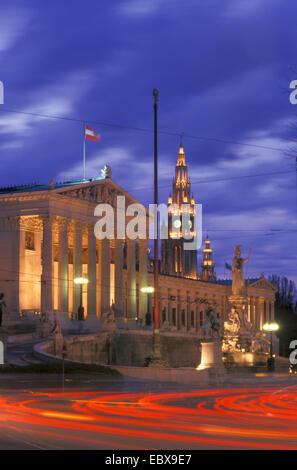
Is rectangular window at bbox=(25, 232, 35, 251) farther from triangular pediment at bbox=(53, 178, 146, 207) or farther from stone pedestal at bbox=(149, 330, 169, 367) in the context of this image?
stone pedestal at bbox=(149, 330, 169, 367)

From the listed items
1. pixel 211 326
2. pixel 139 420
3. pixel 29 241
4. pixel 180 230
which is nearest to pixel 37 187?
pixel 29 241

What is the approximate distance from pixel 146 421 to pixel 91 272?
65767 millimetres

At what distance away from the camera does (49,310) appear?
77375mm

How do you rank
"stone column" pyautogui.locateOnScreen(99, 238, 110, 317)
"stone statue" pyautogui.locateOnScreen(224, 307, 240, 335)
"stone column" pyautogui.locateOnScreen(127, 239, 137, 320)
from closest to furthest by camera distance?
"stone statue" pyautogui.locateOnScreen(224, 307, 240, 335) → "stone column" pyautogui.locateOnScreen(99, 238, 110, 317) → "stone column" pyautogui.locateOnScreen(127, 239, 137, 320)

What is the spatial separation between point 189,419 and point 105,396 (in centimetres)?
1027

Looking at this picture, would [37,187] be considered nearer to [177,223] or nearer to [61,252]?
[61,252]

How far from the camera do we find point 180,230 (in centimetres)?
19638

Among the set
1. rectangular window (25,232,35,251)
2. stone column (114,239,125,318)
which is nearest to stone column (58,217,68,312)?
rectangular window (25,232,35,251)

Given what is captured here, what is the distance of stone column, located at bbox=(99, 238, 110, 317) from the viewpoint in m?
88.6

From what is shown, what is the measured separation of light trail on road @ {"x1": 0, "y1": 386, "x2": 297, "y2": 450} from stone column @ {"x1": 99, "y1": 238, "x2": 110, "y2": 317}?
186 feet

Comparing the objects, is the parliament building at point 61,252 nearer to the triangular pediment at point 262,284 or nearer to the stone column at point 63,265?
the stone column at point 63,265

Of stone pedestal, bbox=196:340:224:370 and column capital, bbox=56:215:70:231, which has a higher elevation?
column capital, bbox=56:215:70:231

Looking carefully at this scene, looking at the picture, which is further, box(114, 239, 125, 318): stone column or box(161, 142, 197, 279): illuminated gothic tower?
box(161, 142, 197, 279): illuminated gothic tower
